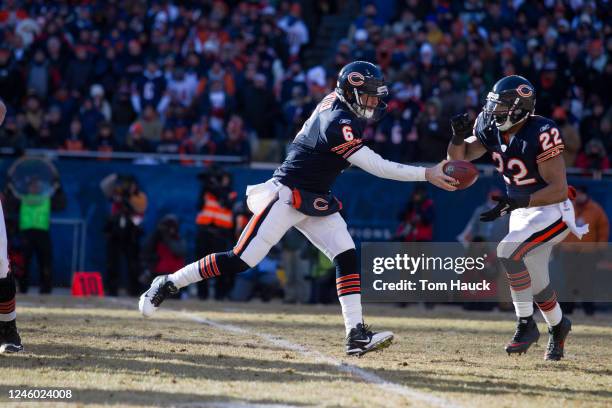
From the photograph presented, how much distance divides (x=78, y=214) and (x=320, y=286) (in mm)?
3479

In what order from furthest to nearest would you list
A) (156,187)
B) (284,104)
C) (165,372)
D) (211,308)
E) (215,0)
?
(215,0)
(284,104)
(156,187)
(211,308)
(165,372)

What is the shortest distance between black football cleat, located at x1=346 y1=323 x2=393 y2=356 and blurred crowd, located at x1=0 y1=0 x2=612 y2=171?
8124 millimetres

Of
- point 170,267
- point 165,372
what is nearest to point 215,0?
point 170,267

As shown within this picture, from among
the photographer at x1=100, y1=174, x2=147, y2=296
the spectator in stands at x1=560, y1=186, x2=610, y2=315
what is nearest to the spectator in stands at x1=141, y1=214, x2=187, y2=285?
the photographer at x1=100, y1=174, x2=147, y2=296

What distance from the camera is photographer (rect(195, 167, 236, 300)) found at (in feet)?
46.7

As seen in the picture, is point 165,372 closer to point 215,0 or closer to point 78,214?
point 78,214

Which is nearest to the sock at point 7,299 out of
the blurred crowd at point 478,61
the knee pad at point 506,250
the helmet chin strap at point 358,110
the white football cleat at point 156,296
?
the white football cleat at point 156,296

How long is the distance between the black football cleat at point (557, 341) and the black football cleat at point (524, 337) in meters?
0.12

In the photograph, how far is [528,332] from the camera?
8008mm

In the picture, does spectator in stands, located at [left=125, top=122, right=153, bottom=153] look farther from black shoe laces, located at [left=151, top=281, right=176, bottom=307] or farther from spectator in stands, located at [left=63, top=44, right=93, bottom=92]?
black shoe laces, located at [left=151, top=281, right=176, bottom=307]

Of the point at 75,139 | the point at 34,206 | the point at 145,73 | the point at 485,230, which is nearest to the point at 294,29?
the point at 145,73

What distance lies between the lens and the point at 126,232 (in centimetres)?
1444

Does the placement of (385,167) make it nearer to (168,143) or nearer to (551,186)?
(551,186)

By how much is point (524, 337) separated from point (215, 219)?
6.86m
